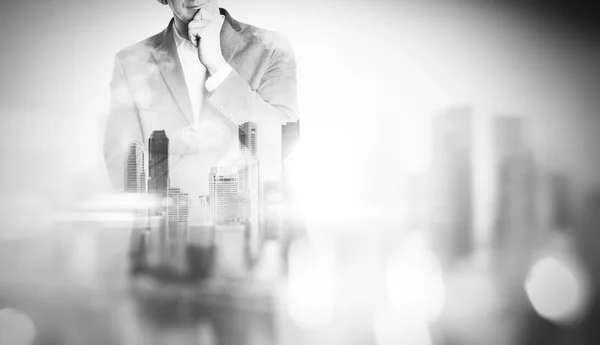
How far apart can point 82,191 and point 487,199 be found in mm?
1770

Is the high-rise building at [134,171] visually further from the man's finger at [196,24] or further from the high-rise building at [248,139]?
the man's finger at [196,24]

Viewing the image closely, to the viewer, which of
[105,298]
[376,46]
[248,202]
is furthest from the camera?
[376,46]

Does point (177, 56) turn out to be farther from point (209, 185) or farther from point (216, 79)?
point (209, 185)

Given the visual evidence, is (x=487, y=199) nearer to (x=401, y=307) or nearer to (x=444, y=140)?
(x=444, y=140)

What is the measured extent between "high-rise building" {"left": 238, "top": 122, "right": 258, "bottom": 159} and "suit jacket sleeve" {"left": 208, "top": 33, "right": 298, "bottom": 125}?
3 centimetres

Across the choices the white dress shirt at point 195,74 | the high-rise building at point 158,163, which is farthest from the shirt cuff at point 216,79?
the high-rise building at point 158,163

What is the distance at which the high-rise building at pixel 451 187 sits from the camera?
202cm

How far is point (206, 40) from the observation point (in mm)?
1924

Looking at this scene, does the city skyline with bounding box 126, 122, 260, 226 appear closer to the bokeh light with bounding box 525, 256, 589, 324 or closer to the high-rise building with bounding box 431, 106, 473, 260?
the high-rise building with bounding box 431, 106, 473, 260

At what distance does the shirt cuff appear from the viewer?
6.26ft

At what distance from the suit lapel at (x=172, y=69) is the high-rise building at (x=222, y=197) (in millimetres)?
269

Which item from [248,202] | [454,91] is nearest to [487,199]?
[454,91]

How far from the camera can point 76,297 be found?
1774 mm

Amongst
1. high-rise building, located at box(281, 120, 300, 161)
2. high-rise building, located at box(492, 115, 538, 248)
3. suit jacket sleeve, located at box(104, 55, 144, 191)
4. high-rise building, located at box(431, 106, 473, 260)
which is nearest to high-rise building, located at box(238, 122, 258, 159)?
high-rise building, located at box(281, 120, 300, 161)
